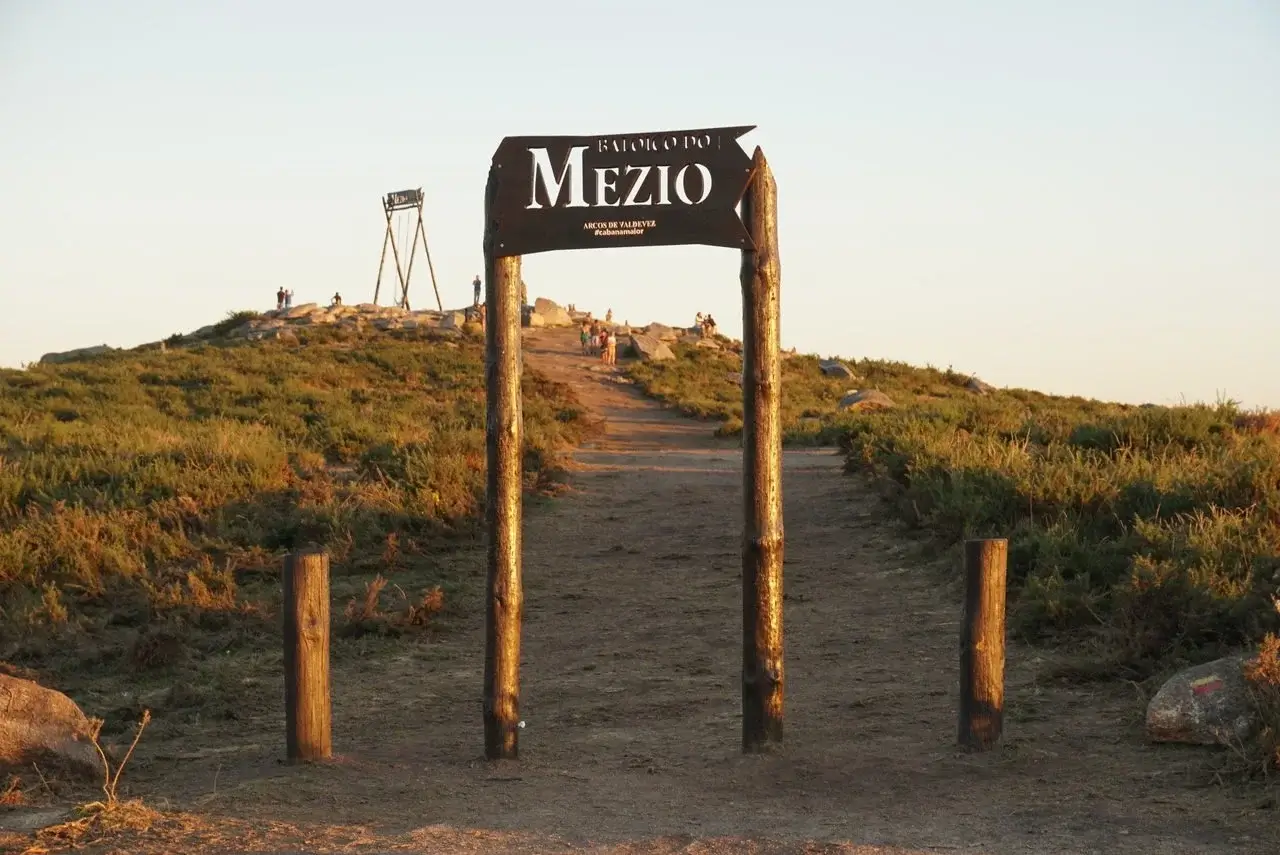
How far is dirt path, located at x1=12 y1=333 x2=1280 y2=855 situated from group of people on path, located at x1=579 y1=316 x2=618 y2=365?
30.4 m

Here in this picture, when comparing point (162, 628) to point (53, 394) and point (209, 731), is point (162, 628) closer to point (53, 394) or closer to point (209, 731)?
point (209, 731)

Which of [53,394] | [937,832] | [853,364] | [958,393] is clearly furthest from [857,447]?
[853,364]

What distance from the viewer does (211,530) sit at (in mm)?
14312

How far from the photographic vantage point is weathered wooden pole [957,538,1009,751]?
24.1 ft

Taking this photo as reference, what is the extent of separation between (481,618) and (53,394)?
890 inches

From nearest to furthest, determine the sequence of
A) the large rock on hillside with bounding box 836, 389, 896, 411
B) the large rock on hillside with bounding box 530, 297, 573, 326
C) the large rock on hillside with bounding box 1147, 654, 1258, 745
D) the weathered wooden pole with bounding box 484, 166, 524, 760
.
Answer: the large rock on hillside with bounding box 1147, 654, 1258, 745 → the weathered wooden pole with bounding box 484, 166, 524, 760 → the large rock on hillside with bounding box 836, 389, 896, 411 → the large rock on hillside with bounding box 530, 297, 573, 326

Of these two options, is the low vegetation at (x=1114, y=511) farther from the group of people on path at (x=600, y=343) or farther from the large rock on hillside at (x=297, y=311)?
the large rock on hillside at (x=297, y=311)

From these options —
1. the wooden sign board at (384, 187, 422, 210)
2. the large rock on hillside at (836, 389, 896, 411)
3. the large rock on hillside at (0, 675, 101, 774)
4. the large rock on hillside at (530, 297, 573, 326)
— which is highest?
the wooden sign board at (384, 187, 422, 210)

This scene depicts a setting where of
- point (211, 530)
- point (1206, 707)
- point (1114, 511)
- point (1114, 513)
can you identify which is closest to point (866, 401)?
point (1114, 511)

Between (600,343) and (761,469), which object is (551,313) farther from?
(761,469)

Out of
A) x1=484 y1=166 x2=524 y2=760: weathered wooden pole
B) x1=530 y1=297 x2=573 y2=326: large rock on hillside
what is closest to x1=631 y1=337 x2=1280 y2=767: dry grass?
x1=484 y1=166 x2=524 y2=760: weathered wooden pole

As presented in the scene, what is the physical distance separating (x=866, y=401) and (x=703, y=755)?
28.1 m

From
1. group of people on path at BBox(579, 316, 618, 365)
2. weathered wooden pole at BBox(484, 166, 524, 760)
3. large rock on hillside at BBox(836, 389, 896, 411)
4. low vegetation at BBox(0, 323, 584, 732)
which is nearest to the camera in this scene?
weathered wooden pole at BBox(484, 166, 524, 760)

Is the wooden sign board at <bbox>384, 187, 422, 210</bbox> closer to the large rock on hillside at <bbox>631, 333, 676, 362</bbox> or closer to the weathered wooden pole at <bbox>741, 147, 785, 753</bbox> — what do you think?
the large rock on hillside at <bbox>631, 333, 676, 362</bbox>
